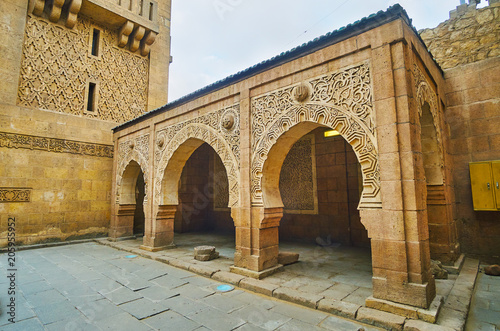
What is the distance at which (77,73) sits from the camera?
8.95 metres

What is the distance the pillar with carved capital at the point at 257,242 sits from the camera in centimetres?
462

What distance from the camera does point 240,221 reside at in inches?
195

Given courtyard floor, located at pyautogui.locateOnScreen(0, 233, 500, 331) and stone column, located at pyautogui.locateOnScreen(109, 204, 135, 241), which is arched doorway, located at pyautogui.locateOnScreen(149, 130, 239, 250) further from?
stone column, located at pyautogui.locateOnScreen(109, 204, 135, 241)

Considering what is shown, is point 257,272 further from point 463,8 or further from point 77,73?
point 77,73

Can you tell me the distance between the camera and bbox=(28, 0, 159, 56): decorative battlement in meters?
8.49

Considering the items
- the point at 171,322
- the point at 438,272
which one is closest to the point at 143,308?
the point at 171,322

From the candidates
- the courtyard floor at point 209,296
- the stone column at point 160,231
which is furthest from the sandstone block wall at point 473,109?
the stone column at point 160,231

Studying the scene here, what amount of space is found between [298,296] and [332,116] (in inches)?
97.7

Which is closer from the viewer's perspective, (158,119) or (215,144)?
(215,144)

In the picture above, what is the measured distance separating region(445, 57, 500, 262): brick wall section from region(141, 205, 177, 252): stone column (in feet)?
21.1

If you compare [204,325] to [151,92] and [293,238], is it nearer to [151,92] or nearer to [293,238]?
[293,238]

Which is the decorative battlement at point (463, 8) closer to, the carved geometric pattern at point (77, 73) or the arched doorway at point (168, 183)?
the arched doorway at point (168, 183)

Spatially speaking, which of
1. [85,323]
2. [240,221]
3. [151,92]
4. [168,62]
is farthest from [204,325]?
[168,62]

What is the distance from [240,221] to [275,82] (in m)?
2.52
